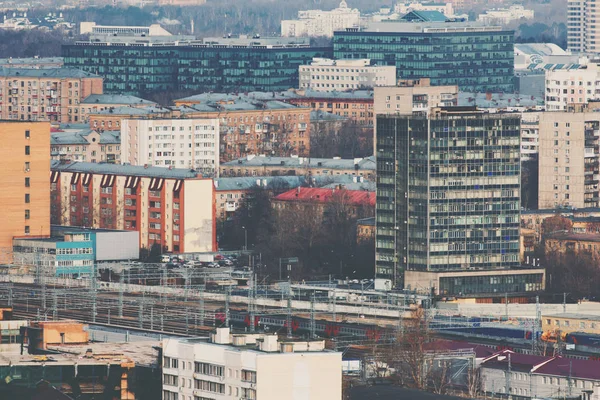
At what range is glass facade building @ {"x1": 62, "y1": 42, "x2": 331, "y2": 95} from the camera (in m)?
162

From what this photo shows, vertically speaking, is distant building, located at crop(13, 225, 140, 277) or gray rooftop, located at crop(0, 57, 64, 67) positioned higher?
gray rooftop, located at crop(0, 57, 64, 67)

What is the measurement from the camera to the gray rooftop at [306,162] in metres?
112

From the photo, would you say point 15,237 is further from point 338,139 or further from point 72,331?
point 338,139

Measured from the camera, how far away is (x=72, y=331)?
54031 mm

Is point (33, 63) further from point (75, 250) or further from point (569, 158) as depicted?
point (75, 250)

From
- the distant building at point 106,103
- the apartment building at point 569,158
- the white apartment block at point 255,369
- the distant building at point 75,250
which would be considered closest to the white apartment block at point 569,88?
the distant building at point 106,103

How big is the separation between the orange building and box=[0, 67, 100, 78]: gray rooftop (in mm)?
56527

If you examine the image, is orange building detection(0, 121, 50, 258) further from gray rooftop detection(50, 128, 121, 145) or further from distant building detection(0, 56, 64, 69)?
distant building detection(0, 56, 64, 69)

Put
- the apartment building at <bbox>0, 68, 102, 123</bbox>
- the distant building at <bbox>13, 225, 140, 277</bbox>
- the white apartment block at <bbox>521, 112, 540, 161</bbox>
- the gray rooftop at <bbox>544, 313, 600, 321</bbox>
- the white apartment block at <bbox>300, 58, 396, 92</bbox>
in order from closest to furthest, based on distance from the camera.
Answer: the gray rooftop at <bbox>544, 313, 600, 321</bbox>
the distant building at <bbox>13, 225, 140, 277</bbox>
the white apartment block at <bbox>521, 112, 540, 161</bbox>
the apartment building at <bbox>0, 68, 102, 123</bbox>
the white apartment block at <bbox>300, 58, 396, 92</bbox>

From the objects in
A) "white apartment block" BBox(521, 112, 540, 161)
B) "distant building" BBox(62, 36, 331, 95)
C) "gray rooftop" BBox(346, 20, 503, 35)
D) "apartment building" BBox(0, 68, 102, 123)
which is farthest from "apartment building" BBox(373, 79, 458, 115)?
"gray rooftop" BBox(346, 20, 503, 35)

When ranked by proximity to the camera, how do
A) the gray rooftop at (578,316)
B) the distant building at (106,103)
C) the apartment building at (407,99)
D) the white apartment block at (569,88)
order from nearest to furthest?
the gray rooftop at (578,316) → the apartment building at (407,99) → the white apartment block at (569,88) → the distant building at (106,103)

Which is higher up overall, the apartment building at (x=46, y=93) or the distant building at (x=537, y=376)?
the apartment building at (x=46, y=93)

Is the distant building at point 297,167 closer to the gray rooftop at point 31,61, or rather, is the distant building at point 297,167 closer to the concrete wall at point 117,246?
the concrete wall at point 117,246

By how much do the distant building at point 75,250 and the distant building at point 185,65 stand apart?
240ft
